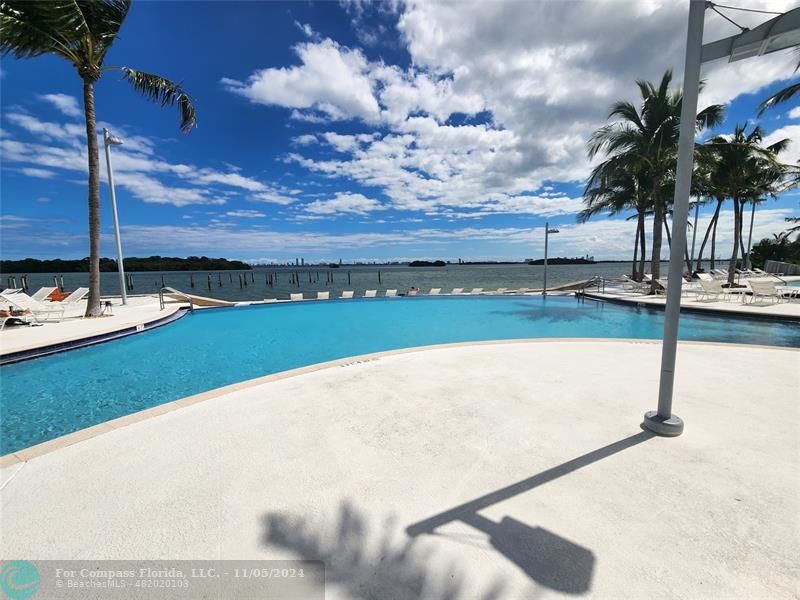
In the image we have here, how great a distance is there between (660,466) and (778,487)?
2.21ft

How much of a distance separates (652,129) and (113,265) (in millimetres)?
111814

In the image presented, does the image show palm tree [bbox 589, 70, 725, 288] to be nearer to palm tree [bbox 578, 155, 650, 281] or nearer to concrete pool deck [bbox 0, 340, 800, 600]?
palm tree [bbox 578, 155, 650, 281]

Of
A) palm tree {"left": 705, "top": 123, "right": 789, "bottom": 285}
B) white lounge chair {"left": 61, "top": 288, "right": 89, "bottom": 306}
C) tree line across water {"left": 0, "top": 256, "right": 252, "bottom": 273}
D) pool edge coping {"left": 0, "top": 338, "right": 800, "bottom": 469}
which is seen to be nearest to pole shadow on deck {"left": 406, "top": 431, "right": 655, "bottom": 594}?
pool edge coping {"left": 0, "top": 338, "right": 800, "bottom": 469}

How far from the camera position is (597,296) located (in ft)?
53.1

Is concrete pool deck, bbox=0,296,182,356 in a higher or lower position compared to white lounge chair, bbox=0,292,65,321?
lower

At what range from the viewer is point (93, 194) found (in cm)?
1062

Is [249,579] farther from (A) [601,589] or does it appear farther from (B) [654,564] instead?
(B) [654,564]

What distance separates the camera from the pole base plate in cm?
297

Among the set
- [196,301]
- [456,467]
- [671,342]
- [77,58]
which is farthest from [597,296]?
[77,58]

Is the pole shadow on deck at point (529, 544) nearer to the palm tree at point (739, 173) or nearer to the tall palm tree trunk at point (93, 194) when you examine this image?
the tall palm tree trunk at point (93, 194)

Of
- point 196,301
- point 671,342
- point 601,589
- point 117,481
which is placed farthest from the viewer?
point 196,301

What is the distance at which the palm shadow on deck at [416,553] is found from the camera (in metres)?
1.64

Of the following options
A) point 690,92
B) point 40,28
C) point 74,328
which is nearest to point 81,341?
point 74,328

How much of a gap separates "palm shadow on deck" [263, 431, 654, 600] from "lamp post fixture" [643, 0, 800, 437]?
6.32 feet
